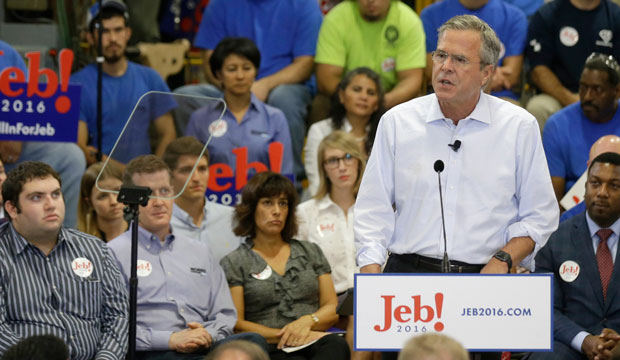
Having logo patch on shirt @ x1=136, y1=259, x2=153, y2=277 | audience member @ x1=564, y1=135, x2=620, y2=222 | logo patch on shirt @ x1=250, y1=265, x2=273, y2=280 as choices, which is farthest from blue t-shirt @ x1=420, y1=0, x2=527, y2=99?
logo patch on shirt @ x1=136, y1=259, x2=153, y2=277

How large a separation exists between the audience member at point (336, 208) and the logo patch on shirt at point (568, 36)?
2054 mm

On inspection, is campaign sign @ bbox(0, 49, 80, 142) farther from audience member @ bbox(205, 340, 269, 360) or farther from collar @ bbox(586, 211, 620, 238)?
collar @ bbox(586, 211, 620, 238)

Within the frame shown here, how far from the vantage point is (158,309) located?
178 inches

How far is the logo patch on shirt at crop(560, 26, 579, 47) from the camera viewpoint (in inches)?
261

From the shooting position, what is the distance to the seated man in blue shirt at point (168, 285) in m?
4.39

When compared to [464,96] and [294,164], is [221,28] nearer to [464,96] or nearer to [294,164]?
[294,164]

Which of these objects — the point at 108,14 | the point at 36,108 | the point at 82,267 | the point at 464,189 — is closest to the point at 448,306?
the point at 464,189

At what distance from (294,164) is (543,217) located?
3359 mm

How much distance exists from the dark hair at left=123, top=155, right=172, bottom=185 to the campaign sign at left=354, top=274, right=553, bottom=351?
1.99m

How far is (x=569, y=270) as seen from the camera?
4711 millimetres

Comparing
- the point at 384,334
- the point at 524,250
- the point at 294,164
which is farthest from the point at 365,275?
the point at 294,164

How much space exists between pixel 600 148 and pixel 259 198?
2.03 m

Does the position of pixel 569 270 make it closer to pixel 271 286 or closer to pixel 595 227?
pixel 595 227

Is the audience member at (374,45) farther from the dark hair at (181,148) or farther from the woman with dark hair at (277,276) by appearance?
the dark hair at (181,148)
